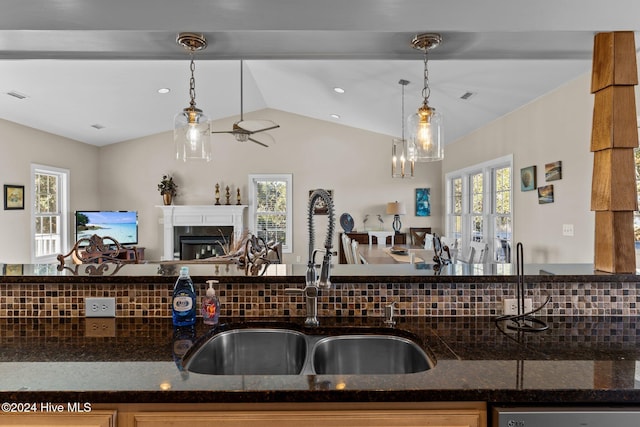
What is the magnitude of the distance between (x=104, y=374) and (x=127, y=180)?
755 cm

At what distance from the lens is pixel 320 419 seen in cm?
97

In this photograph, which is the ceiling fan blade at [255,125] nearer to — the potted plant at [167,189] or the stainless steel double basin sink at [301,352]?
the stainless steel double basin sink at [301,352]

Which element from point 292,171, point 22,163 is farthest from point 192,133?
point 292,171

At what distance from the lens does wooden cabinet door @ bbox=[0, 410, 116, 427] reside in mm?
950

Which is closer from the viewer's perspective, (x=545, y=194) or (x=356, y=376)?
(x=356, y=376)

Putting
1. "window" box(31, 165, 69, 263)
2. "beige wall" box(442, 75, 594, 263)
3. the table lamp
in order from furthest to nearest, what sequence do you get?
1. the table lamp
2. "window" box(31, 165, 69, 263)
3. "beige wall" box(442, 75, 594, 263)

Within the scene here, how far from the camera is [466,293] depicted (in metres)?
Result: 1.60

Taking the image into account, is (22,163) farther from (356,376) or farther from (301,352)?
(356,376)

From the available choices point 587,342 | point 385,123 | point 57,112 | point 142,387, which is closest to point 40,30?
point 142,387

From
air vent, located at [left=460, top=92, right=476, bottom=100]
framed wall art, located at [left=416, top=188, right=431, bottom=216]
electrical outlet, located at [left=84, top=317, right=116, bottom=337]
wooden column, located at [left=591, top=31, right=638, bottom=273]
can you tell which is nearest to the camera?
electrical outlet, located at [left=84, top=317, right=116, bottom=337]

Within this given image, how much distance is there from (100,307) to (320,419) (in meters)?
1.08

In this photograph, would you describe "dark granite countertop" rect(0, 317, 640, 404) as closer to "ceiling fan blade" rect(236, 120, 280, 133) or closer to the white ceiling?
the white ceiling

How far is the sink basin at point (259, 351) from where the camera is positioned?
4.66 ft

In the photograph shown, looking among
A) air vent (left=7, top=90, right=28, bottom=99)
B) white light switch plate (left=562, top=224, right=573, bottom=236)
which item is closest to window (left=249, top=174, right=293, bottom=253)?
air vent (left=7, top=90, right=28, bottom=99)
